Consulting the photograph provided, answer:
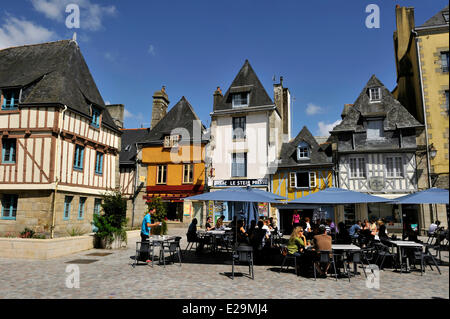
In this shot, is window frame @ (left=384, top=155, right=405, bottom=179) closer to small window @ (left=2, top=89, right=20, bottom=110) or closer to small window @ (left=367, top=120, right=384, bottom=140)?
small window @ (left=367, top=120, right=384, bottom=140)

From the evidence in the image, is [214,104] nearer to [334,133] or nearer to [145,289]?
[334,133]

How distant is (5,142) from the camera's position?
13.4 meters

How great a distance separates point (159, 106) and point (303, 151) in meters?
11.8

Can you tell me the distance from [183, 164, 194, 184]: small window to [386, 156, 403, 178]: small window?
11.9 metres

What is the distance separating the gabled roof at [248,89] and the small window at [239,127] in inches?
39.6

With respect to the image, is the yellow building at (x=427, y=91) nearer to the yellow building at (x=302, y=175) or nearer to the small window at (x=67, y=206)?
the yellow building at (x=302, y=175)

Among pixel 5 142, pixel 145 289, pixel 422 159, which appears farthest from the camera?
pixel 422 159

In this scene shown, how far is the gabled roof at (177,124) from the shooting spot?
894 inches

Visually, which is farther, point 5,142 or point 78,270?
point 5,142

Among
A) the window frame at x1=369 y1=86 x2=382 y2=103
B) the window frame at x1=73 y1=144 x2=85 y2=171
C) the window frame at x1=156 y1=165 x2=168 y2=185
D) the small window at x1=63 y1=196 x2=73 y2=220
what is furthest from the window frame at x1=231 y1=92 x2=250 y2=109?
the small window at x1=63 y1=196 x2=73 y2=220

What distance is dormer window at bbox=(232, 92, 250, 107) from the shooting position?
842 inches

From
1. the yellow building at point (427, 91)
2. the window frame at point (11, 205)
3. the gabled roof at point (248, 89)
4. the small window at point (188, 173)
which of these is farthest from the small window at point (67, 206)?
the yellow building at point (427, 91)
